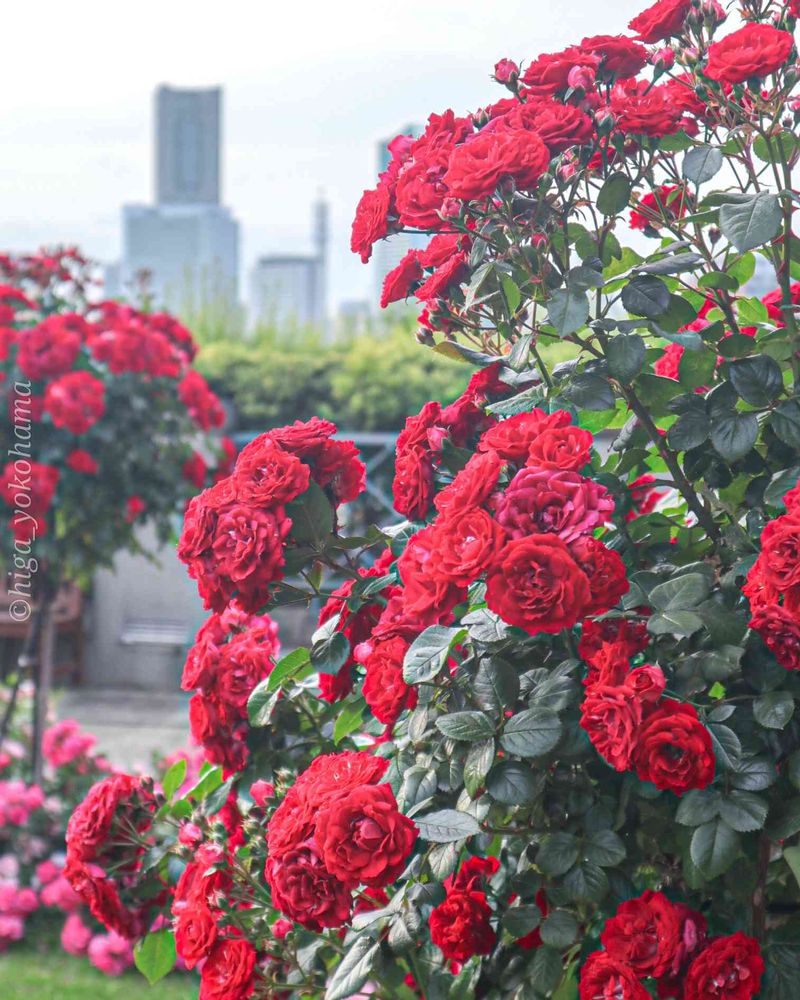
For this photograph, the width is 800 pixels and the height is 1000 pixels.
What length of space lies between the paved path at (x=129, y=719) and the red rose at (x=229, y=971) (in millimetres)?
2996

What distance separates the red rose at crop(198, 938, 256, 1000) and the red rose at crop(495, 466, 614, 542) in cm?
53

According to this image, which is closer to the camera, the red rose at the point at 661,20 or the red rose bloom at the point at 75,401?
the red rose at the point at 661,20

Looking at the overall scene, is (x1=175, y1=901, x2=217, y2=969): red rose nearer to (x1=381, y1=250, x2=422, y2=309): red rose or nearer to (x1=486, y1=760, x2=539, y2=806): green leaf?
(x1=486, y1=760, x2=539, y2=806): green leaf

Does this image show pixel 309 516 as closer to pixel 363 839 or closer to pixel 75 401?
pixel 363 839

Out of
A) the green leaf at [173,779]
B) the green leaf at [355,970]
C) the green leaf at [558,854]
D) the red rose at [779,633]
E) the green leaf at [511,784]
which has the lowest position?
the green leaf at [173,779]

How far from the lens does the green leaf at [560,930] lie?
3.07 feet

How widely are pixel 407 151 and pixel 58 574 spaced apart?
2.03 meters

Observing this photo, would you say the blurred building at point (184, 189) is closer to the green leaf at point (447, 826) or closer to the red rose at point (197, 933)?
the red rose at point (197, 933)

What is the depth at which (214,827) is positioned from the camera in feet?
4.03

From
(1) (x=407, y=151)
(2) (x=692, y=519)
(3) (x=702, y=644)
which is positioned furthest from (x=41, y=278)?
(3) (x=702, y=644)

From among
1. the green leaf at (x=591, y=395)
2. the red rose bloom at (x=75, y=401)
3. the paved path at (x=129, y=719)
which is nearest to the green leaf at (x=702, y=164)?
the green leaf at (x=591, y=395)

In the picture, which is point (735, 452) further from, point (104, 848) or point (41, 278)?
point (41, 278)

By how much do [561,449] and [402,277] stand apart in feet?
1.15

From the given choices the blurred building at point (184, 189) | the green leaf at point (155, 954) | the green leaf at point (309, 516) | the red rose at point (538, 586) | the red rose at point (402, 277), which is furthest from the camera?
the blurred building at point (184, 189)
